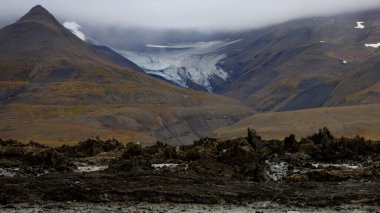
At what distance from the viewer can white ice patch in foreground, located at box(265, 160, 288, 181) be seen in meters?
35.4

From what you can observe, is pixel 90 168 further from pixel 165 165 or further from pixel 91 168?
pixel 165 165

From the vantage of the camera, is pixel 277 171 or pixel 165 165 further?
pixel 165 165

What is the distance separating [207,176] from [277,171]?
572cm

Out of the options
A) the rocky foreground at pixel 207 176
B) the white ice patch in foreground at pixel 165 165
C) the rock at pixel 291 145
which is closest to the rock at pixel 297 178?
→ the rocky foreground at pixel 207 176

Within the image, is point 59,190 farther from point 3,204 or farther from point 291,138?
point 291,138

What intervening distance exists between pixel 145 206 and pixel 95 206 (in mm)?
2167

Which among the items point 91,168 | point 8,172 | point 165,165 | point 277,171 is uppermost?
point 8,172

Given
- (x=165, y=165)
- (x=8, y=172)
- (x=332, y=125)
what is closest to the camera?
(x=8, y=172)

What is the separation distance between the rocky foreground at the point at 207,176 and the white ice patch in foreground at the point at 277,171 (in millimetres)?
60

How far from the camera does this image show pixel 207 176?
33.3 meters

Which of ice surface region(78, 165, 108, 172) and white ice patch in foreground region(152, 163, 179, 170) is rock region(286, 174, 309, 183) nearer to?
white ice patch in foreground region(152, 163, 179, 170)

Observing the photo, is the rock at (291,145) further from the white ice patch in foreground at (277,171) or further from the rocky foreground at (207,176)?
the white ice patch in foreground at (277,171)

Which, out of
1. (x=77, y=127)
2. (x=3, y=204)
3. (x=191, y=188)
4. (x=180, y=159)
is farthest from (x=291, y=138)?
(x=77, y=127)

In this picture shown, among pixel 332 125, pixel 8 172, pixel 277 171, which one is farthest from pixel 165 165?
pixel 332 125
